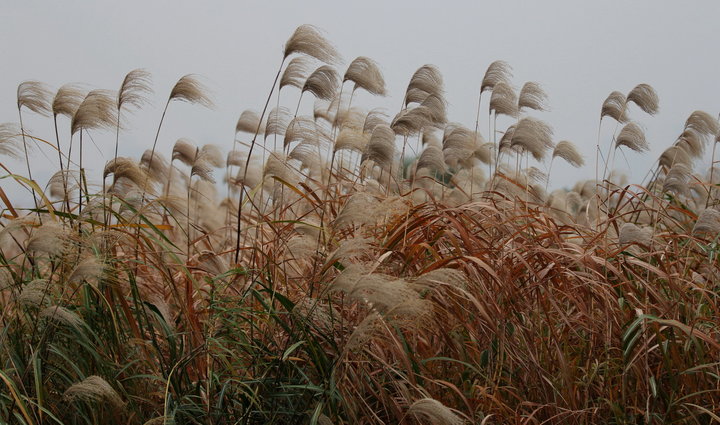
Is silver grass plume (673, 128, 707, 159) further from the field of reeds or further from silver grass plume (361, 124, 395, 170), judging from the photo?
silver grass plume (361, 124, 395, 170)

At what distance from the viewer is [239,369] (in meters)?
2.93

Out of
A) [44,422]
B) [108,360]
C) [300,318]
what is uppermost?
[300,318]

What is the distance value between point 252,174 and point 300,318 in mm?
2501

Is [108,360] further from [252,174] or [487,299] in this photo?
[252,174]

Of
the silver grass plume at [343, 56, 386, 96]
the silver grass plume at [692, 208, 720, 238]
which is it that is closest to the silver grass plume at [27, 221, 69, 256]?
the silver grass plume at [343, 56, 386, 96]

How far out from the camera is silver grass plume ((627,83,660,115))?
445 cm

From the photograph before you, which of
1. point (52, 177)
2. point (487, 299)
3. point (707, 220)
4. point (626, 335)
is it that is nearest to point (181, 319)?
point (52, 177)

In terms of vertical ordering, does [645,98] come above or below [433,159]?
above

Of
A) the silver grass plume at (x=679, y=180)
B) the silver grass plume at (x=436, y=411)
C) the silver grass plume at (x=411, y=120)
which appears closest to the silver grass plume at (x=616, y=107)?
the silver grass plume at (x=679, y=180)

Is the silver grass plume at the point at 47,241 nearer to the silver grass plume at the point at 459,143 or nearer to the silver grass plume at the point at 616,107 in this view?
the silver grass plume at the point at 459,143

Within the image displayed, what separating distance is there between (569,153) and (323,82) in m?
1.57

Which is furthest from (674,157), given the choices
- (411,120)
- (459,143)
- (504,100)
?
(411,120)

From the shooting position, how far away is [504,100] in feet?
14.1

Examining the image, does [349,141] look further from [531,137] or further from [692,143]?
[692,143]
